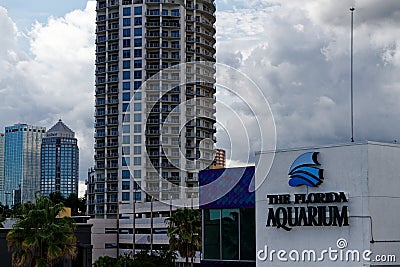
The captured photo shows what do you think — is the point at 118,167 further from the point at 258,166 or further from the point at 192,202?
the point at 258,166

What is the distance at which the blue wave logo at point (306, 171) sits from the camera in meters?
30.6

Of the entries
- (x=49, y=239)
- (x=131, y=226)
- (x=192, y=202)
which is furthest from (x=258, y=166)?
(x=131, y=226)

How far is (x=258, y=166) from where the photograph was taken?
34.1m

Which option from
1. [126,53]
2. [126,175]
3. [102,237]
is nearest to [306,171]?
[102,237]

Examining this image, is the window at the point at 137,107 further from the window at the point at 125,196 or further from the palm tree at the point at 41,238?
the palm tree at the point at 41,238

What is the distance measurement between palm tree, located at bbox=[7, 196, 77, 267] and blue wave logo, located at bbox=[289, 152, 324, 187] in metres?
17.2

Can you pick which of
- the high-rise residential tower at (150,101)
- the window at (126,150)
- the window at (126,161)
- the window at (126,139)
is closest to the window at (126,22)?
the high-rise residential tower at (150,101)

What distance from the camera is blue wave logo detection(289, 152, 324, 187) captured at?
30625mm

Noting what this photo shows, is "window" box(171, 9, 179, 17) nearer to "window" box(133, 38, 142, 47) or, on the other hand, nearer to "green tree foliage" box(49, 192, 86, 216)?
"window" box(133, 38, 142, 47)

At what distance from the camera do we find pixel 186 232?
2318 inches

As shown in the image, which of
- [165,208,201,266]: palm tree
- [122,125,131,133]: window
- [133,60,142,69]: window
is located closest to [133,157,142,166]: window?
[122,125,131,133]: window

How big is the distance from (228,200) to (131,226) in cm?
6542

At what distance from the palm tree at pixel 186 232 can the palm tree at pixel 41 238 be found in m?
15.8

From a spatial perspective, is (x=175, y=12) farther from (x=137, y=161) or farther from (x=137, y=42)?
(x=137, y=161)
